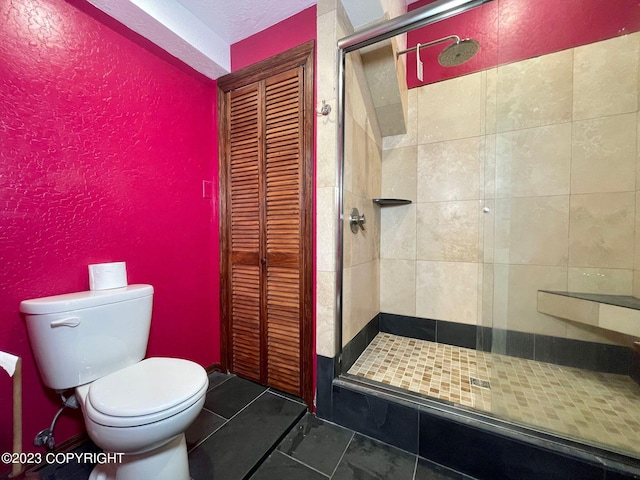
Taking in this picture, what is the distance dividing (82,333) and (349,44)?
1708 millimetres

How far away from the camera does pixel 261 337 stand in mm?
1468

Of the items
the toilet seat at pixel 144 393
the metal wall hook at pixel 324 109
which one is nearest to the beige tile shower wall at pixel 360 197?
the metal wall hook at pixel 324 109

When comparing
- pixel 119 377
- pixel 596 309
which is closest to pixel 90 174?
pixel 119 377

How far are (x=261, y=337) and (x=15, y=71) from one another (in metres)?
1.56

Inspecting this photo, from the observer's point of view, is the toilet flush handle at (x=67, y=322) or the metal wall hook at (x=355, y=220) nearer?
the toilet flush handle at (x=67, y=322)

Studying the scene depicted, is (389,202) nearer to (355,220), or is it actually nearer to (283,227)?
(355,220)

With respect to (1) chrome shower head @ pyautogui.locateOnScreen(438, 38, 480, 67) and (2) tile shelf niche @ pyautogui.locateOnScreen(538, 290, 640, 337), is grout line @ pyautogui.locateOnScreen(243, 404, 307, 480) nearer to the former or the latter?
(2) tile shelf niche @ pyautogui.locateOnScreen(538, 290, 640, 337)

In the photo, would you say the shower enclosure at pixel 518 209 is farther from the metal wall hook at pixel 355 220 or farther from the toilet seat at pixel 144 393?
the toilet seat at pixel 144 393

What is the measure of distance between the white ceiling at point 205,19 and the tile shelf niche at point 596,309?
5.92ft

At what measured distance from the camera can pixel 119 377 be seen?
35.0 inches

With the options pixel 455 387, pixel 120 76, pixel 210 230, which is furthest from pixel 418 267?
pixel 120 76

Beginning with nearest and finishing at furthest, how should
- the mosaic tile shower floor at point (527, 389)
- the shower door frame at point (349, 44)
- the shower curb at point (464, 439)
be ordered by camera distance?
the shower curb at point (464, 439) → the mosaic tile shower floor at point (527, 389) → the shower door frame at point (349, 44)

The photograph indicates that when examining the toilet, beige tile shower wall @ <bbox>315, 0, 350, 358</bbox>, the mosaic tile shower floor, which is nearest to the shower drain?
the mosaic tile shower floor

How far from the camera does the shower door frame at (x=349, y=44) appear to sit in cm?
106
